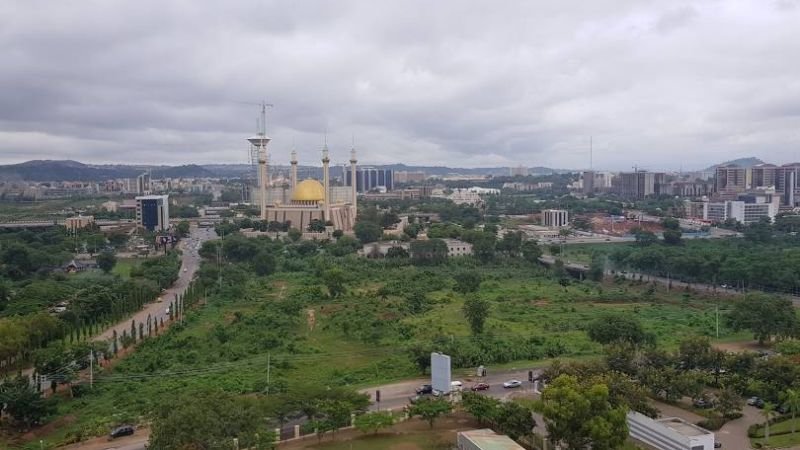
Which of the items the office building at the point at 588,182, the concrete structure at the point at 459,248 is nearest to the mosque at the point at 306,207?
the concrete structure at the point at 459,248

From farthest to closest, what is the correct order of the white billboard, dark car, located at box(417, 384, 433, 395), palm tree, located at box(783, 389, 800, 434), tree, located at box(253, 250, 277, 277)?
tree, located at box(253, 250, 277, 277) → dark car, located at box(417, 384, 433, 395) → the white billboard → palm tree, located at box(783, 389, 800, 434)

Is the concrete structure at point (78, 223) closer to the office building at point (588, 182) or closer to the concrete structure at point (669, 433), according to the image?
the concrete structure at point (669, 433)

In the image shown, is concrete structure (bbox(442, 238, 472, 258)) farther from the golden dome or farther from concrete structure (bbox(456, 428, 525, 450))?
concrete structure (bbox(456, 428, 525, 450))

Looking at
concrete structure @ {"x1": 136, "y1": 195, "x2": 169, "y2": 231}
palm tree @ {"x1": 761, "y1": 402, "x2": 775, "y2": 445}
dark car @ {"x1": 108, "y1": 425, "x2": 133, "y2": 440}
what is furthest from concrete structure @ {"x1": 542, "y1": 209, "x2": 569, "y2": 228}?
dark car @ {"x1": 108, "y1": 425, "x2": 133, "y2": 440}

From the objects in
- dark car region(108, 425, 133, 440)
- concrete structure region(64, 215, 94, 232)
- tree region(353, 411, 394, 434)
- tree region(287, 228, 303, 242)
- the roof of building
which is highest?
concrete structure region(64, 215, 94, 232)

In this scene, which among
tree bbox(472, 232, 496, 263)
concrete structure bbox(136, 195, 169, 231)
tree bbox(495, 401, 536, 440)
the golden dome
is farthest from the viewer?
concrete structure bbox(136, 195, 169, 231)

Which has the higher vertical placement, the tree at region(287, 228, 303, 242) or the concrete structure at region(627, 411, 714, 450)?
the tree at region(287, 228, 303, 242)

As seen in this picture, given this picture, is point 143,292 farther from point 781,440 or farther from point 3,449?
point 781,440
